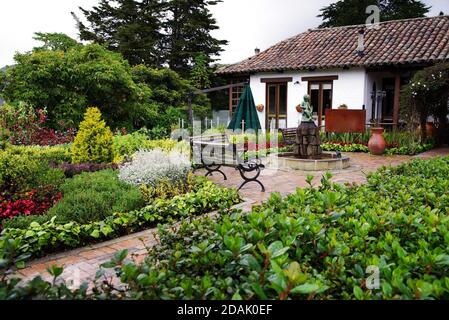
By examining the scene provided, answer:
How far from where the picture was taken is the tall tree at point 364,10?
89.4ft

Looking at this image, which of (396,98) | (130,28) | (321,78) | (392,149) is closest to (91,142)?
(392,149)

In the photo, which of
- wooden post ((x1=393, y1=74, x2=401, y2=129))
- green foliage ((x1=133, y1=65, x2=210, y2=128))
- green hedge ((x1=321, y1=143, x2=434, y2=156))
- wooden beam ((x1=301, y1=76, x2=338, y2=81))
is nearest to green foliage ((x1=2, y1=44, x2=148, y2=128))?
green foliage ((x1=133, y1=65, x2=210, y2=128))

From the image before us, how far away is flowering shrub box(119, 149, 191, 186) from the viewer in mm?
6570

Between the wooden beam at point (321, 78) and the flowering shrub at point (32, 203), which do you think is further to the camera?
the wooden beam at point (321, 78)

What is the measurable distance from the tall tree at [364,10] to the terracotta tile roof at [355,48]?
9.38 meters

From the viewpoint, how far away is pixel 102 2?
27.6m

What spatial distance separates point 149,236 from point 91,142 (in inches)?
168

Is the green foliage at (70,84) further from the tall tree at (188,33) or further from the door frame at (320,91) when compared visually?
the tall tree at (188,33)

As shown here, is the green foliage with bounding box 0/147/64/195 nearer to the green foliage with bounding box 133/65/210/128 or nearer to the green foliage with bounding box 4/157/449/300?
the green foliage with bounding box 4/157/449/300

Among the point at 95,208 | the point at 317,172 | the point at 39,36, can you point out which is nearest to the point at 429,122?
the point at 317,172

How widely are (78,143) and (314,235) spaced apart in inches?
276

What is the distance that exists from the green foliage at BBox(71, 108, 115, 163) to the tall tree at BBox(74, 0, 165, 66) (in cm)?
1833

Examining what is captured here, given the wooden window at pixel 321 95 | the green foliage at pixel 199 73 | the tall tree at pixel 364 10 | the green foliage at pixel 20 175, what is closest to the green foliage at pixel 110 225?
the green foliage at pixel 20 175

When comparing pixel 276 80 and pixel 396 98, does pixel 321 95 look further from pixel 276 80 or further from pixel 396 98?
pixel 396 98
